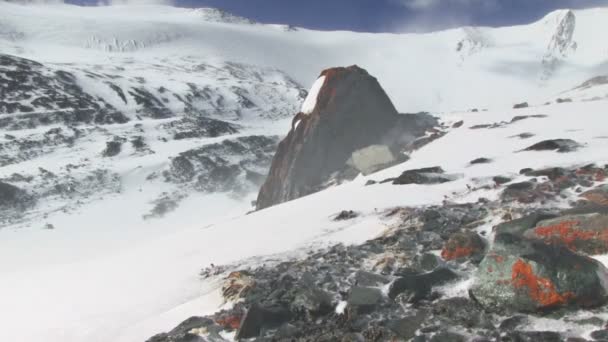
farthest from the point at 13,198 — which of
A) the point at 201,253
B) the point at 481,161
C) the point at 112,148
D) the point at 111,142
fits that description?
the point at 481,161

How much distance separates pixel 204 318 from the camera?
25.0ft

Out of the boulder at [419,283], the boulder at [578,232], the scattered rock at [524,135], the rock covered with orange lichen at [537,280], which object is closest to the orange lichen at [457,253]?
the boulder at [419,283]

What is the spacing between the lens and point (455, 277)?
23.4ft

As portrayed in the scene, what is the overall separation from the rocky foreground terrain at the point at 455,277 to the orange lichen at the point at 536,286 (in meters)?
0.01

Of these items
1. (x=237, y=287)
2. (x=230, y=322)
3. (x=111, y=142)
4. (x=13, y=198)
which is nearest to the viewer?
(x=230, y=322)

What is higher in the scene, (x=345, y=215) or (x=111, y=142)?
(x=345, y=215)

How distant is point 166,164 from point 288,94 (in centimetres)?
5798

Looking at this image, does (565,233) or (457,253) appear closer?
(565,233)

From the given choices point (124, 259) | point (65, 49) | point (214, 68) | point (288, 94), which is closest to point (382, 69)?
point (214, 68)

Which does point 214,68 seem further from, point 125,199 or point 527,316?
point 527,316

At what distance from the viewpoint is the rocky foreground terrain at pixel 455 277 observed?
5.68m

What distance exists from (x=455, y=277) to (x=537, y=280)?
1.47 metres

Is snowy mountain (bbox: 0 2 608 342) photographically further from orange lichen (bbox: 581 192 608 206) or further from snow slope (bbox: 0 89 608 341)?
orange lichen (bbox: 581 192 608 206)

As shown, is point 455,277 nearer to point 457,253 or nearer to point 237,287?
point 457,253
